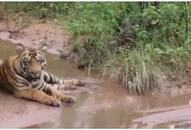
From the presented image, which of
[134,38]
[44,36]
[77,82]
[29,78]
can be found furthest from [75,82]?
→ [44,36]

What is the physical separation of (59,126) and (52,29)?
13.7 feet

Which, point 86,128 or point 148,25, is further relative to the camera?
point 148,25

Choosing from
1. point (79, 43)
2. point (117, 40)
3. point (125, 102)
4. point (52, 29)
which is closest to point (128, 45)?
point (117, 40)

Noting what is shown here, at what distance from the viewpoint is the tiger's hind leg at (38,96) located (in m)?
6.58

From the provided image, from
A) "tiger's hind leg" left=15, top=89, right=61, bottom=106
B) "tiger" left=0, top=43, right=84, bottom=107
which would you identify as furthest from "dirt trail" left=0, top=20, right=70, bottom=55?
"tiger's hind leg" left=15, top=89, right=61, bottom=106

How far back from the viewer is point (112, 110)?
662 cm

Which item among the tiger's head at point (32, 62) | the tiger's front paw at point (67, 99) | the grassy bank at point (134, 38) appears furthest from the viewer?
the grassy bank at point (134, 38)

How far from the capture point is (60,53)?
8797 millimetres

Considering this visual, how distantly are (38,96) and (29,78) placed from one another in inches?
14.4

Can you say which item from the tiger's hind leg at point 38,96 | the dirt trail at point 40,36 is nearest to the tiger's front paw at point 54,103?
the tiger's hind leg at point 38,96

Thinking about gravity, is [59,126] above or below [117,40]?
below

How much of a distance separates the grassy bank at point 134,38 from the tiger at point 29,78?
3.42ft

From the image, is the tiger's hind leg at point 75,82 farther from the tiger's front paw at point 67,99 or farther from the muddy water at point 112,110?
the tiger's front paw at point 67,99

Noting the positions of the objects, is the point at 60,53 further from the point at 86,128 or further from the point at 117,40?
the point at 86,128
